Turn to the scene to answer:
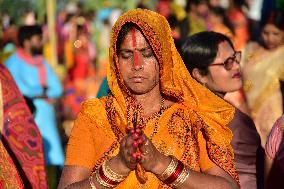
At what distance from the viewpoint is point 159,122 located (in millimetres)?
5602

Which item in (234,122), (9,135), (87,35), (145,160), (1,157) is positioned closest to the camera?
(145,160)

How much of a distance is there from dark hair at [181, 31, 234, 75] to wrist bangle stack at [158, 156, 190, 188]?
1.92 metres

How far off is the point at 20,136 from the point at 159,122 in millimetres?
2001

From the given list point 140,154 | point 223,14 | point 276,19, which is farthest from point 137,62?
point 223,14

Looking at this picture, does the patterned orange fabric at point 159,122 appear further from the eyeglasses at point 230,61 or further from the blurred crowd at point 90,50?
the blurred crowd at point 90,50

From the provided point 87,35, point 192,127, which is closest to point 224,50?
point 192,127

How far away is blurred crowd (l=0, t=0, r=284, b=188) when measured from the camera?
9.87 meters

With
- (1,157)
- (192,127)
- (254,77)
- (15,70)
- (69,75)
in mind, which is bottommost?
(69,75)

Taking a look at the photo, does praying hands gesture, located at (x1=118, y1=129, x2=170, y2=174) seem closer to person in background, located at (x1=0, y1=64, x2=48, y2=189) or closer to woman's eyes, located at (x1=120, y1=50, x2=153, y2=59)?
woman's eyes, located at (x1=120, y1=50, x2=153, y2=59)

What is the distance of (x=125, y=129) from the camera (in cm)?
550

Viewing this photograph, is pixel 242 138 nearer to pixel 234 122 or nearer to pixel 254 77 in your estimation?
pixel 234 122

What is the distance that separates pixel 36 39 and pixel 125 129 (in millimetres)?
7669

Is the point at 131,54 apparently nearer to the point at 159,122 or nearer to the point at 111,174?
the point at 159,122

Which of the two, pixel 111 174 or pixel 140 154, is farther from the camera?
pixel 111 174
